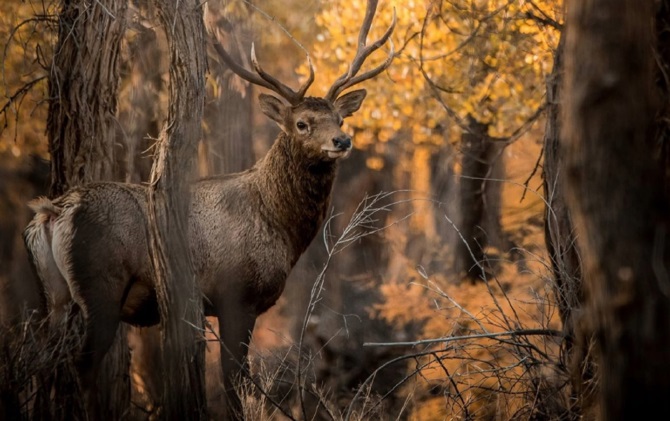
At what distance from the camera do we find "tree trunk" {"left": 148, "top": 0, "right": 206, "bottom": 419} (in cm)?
694

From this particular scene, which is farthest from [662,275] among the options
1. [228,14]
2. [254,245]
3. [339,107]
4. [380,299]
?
[380,299]

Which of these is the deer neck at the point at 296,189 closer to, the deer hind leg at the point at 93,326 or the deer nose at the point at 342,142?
the deer nose at the point at 342,142

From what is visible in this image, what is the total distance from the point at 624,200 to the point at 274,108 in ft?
15.9

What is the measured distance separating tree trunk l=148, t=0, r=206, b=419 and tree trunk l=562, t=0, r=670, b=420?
10.4 ft

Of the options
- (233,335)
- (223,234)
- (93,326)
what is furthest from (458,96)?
(93,326)

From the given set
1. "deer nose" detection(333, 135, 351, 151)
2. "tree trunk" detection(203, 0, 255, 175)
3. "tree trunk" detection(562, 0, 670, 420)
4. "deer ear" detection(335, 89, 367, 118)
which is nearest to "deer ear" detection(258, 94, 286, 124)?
"deer ear" detection(335, 89, 367, 118)

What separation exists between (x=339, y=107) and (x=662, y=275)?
5218 millimetres

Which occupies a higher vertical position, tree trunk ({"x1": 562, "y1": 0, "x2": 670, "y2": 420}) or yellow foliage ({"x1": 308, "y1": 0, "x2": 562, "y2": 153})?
yellow foliage ({"x1": 308, "y1": 0, "x2": 562, "y2": 153})

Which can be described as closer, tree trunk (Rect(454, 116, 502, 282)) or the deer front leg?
the deer front leg

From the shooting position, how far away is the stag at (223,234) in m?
7.99

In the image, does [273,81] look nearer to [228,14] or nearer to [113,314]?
[113,314]

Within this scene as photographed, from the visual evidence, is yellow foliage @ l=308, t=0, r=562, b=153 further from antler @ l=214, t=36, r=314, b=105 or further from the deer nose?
the deer nose

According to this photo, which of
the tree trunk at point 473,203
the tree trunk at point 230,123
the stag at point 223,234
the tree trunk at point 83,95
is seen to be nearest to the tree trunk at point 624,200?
the stag at point 223,234

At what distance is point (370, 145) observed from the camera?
18.5 m
